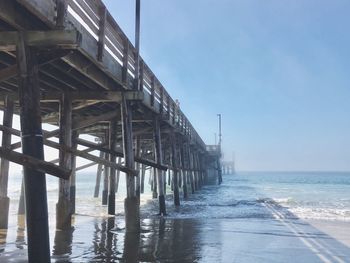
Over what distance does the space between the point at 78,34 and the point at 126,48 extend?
4433 mm

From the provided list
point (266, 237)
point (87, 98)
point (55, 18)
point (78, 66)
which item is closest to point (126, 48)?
point (87, 98)

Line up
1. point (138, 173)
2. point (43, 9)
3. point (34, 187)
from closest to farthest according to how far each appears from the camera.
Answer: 1. point (34, 187)
2. point (43, 9)
3. point (138, 173)

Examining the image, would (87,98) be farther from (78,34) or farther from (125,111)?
(78,34)

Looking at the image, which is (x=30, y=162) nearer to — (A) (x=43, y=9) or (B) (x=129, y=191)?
(A) (x=43, y=9)

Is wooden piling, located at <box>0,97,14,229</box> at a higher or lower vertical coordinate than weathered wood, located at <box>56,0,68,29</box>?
lower

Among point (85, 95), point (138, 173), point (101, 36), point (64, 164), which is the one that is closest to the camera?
point (101, 36)

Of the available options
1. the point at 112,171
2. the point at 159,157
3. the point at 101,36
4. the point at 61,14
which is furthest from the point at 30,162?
the point at 159,157

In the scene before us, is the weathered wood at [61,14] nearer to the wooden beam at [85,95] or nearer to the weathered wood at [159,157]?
the wooden beam at [85,95]

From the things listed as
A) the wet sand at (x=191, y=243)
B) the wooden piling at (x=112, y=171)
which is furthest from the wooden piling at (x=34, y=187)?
the wooden piling at (x=112, y=171)

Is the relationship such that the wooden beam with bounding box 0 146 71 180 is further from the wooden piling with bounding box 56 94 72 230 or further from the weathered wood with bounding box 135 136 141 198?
the weathered wood with bounding box 135 136 141 198

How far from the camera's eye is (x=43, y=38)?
6133 mm

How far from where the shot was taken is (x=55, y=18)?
6.48 metres

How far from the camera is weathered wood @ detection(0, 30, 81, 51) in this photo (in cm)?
613

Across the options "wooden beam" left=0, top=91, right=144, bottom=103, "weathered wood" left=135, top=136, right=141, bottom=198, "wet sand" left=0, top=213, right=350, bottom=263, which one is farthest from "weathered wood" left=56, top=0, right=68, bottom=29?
"weathered wood" left=135, top=136, right=141, bottom=198
